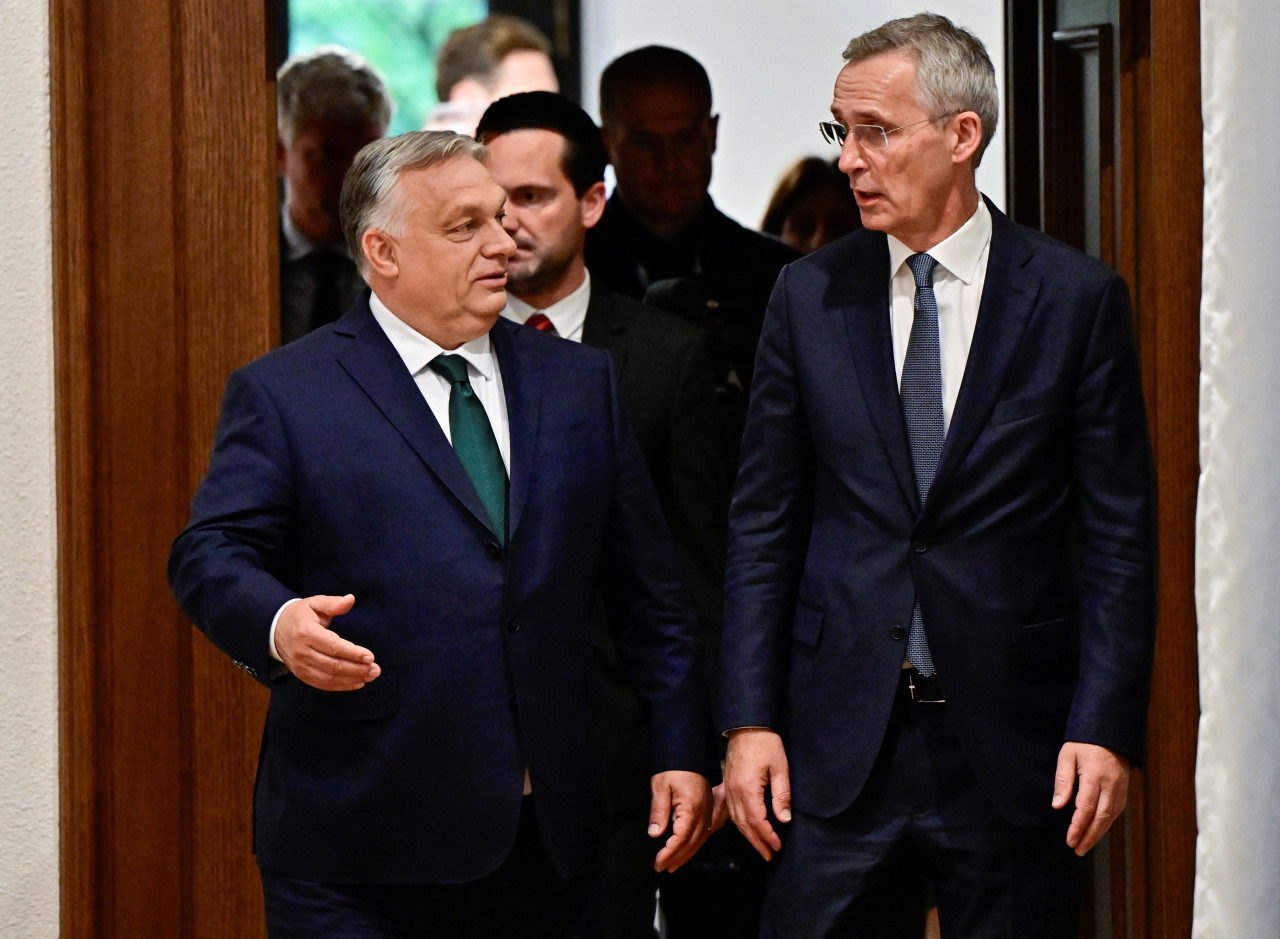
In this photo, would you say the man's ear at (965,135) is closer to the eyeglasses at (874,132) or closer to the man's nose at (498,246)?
the eyeglasses at (874,132)

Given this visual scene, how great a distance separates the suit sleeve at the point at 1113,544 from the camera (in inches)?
79.9

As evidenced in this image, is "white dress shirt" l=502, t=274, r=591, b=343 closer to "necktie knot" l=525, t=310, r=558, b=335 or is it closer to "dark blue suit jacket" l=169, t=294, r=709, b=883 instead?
"necktie knot" l=525, t=310, r=558, b=335

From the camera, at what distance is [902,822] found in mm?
2080

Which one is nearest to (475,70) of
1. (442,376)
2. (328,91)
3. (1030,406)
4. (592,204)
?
(328,91)

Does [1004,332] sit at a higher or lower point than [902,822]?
higher

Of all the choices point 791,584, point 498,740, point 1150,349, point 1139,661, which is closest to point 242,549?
point 498,740

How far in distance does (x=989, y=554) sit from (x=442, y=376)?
72 cm

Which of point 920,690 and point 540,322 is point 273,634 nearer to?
point 920,690

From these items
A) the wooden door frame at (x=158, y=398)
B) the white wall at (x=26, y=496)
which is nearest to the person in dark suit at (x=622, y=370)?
the wooden door frame at (x=158, y=398)

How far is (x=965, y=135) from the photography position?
7.16 feet

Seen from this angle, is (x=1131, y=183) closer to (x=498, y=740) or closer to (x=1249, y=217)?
(x=1249, y=217)

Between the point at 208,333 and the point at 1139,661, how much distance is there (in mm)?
1496

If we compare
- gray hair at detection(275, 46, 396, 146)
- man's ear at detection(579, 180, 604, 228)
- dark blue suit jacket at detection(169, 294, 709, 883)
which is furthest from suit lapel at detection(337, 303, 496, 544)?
gray hair at detection(275, 46, 396, 146)

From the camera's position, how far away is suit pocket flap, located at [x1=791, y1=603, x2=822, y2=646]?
213 cm
